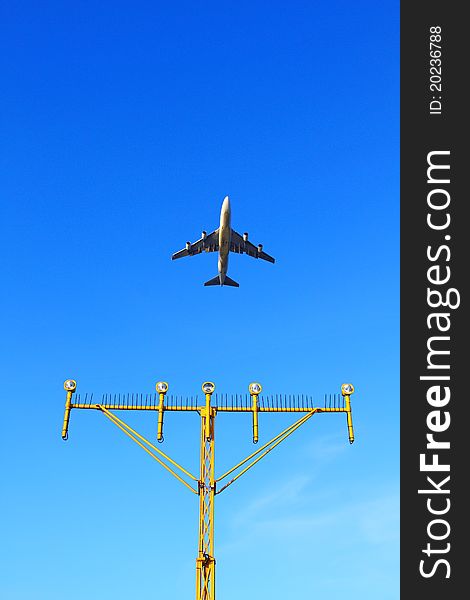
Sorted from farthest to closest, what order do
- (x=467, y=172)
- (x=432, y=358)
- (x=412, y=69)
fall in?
(x=412, y=69)
(x=467, y=172)
(x=432, y=358)

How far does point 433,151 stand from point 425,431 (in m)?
9.45

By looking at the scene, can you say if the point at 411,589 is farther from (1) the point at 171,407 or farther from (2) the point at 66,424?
(2) the point at 66,424

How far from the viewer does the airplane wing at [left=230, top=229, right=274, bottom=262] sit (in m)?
Result: 93.8

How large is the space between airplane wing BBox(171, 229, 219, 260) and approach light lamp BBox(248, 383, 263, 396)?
2296 inches

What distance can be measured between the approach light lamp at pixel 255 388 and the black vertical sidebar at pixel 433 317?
9.67 meters

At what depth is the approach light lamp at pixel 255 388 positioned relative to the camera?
3234 centimetres

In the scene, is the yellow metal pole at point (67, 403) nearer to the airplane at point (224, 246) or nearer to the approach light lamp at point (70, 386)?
the approach light lamp at point (70, 386)

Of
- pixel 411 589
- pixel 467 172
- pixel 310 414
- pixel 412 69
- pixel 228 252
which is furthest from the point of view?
pixel 228 252

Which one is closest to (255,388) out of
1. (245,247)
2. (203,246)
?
(203,246)

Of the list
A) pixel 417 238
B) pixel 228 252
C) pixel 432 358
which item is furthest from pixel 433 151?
pixel 228 252

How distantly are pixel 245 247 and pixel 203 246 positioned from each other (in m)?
6.25

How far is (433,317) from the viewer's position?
24.2 metres

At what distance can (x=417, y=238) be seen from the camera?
25266 millimetres

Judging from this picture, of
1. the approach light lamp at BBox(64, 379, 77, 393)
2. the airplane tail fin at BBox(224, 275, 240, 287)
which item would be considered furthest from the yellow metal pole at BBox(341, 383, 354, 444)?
the airplane tail fin at BBox(224, 275, 240, 287)
